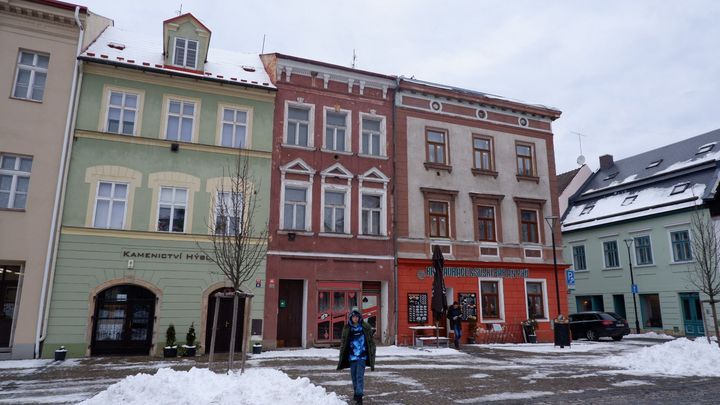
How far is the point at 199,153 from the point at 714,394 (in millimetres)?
17550

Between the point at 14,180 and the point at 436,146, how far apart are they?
1729cm

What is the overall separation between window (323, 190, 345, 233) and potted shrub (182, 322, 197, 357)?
6.67m

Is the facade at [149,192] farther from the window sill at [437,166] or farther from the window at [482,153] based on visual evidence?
the window at [482,153]

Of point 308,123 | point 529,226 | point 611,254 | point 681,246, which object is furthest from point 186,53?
point 611,254

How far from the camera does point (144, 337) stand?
57.5 feet

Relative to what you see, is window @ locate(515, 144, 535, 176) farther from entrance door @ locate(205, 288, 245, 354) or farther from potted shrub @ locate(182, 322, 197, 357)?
potted shrub @ locate(182, 322, 197, 357)

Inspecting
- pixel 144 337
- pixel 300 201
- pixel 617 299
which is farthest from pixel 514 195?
pixel 144 337

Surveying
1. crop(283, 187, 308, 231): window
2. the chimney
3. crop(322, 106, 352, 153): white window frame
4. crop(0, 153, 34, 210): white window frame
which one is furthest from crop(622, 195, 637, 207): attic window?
crop(0, 153, 34, 210): white window frame

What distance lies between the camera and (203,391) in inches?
335

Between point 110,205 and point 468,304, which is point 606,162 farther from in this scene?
point 110,205

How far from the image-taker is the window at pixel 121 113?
18.3 metres

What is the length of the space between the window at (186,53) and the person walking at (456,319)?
1492cm

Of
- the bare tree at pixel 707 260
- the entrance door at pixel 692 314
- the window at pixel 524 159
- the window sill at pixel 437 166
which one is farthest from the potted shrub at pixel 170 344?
the entrance door at pixel 692 314

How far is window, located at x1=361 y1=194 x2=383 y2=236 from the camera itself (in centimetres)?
2152
